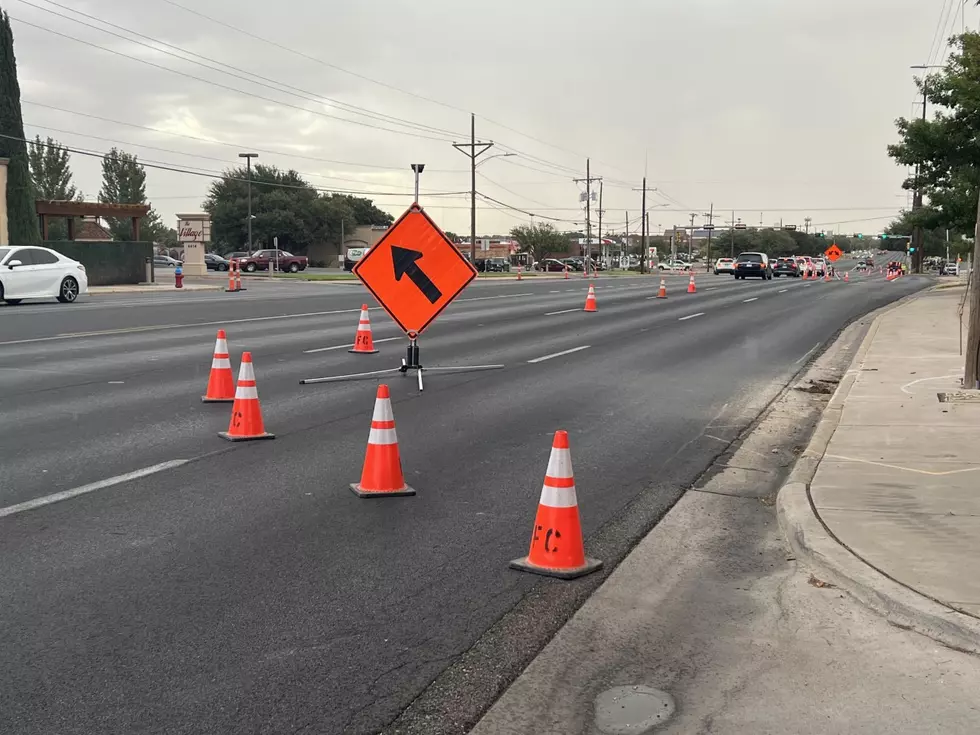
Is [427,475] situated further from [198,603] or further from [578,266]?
[578,266]

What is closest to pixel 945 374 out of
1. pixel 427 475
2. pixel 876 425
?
pixel 876 425

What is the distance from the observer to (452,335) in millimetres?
18719

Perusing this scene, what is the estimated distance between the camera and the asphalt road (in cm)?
374

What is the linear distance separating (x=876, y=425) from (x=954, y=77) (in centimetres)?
2412

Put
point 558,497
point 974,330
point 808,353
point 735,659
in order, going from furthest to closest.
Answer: point 808,353
point 974,330
point 558,497
point 735,659

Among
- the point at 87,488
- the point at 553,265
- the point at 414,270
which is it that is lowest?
the point at 553,265

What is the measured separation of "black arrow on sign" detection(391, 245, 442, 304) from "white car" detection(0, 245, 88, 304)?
1715cm

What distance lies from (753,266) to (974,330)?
162 feet

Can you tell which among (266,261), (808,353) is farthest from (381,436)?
(266,261)

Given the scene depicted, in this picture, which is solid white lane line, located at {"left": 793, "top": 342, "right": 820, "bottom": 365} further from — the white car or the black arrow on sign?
the white car

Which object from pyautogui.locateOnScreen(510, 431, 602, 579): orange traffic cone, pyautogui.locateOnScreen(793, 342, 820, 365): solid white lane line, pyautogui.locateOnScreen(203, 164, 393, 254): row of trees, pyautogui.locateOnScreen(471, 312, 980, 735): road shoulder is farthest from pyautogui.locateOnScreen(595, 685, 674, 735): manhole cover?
pyautogui.locateOnScreen(203, 164, 393, 254): row of trees

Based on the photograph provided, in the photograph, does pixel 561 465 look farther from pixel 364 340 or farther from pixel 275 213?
pixel 275 213

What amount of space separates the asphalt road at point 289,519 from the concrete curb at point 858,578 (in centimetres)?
98

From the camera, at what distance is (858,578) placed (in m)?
4.78
